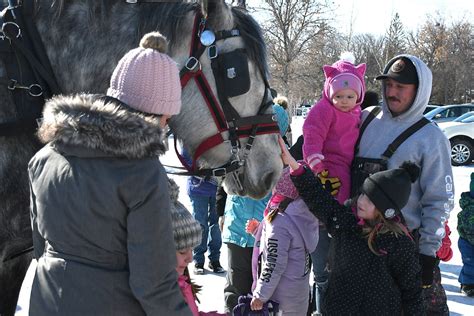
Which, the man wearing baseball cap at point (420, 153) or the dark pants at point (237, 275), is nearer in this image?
the man wearing baseball cap at point (420, 153)

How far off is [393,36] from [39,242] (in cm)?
3187

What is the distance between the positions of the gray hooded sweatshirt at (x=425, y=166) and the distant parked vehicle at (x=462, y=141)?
1273cm

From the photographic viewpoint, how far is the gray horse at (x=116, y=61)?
86.8 inches

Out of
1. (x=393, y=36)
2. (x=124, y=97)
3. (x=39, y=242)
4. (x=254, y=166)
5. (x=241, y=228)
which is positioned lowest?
(x=241, y=228)

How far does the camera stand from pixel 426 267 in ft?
9.01

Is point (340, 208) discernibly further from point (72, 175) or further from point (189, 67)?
point (72, 175)

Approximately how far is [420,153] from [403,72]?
1.65 feet

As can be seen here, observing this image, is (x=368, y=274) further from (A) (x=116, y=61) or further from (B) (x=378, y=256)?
(A) (x=116, y=61)

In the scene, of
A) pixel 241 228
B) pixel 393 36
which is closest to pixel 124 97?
pixel 241 228

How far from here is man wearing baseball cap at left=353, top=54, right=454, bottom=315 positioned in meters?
2.74

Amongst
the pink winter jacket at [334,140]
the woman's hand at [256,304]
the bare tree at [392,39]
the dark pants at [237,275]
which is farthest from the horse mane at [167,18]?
the bare tree at [392,39]

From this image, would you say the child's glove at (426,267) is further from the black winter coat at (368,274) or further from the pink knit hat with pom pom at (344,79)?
the pink knit hat with pom pom at (344,79)

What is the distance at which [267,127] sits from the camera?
95.5 inches

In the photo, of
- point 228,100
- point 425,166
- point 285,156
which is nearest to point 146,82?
point 228,100
